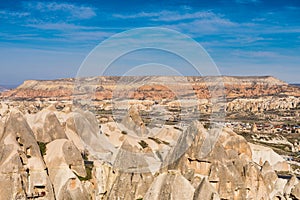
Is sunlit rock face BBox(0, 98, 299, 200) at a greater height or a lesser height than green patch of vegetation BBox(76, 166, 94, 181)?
greater

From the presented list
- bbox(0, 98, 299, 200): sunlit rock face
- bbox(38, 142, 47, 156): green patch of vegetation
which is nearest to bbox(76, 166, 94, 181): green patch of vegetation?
bbox(0, 98, 299, 200): sunlit rock face

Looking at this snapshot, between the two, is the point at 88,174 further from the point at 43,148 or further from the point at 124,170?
the point at 124,170

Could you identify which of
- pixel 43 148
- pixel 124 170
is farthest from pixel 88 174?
pixel 124 170

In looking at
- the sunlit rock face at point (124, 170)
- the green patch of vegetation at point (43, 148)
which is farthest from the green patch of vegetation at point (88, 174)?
the green patch of vegetation at point (43, 148)

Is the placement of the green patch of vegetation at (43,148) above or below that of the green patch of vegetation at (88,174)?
above

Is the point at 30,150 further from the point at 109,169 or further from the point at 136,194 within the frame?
the point at 136,194

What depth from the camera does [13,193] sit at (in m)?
15.1

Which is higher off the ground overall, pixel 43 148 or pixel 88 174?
pixel 43 148

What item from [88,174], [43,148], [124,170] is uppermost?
[43,148]

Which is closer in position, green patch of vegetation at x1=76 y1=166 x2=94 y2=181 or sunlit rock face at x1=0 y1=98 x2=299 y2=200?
sunlit rock face at x1=0 y1=98 x2=299 y2=200

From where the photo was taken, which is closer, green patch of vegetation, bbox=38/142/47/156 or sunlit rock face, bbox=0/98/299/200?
Answer: sunlit rock face, bbox=0/98/299/200

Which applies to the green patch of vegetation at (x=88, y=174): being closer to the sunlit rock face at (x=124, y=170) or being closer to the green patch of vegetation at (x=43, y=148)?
the sunlit rock face at (x=124, y=170)

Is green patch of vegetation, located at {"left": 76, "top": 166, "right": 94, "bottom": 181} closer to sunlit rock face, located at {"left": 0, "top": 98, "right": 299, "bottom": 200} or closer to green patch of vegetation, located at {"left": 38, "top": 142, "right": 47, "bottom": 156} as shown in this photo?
sunlit rock face, located at {"left": 0, "top": 98, "right": 299, "bottom": 200}

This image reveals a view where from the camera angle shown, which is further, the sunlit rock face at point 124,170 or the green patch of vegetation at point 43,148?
the green patch of vegetation at point 43,148
